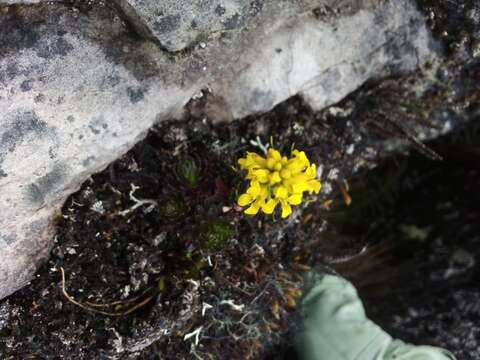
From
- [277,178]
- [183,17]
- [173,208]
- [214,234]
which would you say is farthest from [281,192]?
[183,17]

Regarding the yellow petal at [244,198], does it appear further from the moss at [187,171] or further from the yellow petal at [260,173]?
the moss at [187,171]

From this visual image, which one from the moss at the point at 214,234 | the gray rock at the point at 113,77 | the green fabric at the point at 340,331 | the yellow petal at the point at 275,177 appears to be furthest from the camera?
the green fabric at the point at 340,331

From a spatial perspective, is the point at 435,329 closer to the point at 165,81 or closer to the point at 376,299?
the point at 376,299

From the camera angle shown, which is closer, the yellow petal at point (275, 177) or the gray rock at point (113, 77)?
the yellow petal at point (275, 177)

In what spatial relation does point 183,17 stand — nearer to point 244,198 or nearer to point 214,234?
point 244,198

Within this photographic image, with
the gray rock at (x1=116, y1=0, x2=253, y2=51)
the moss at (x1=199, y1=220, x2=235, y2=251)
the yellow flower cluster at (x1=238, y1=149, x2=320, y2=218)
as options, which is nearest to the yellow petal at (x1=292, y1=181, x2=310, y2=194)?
the yellow flower cluster at (x1=238, y1=149, x2=320, y2=218)

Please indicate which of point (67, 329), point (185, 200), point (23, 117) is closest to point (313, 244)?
point (185, 200)

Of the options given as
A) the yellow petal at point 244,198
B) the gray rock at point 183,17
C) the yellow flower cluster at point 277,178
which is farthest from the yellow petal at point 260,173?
the gray rock at point 183,17
